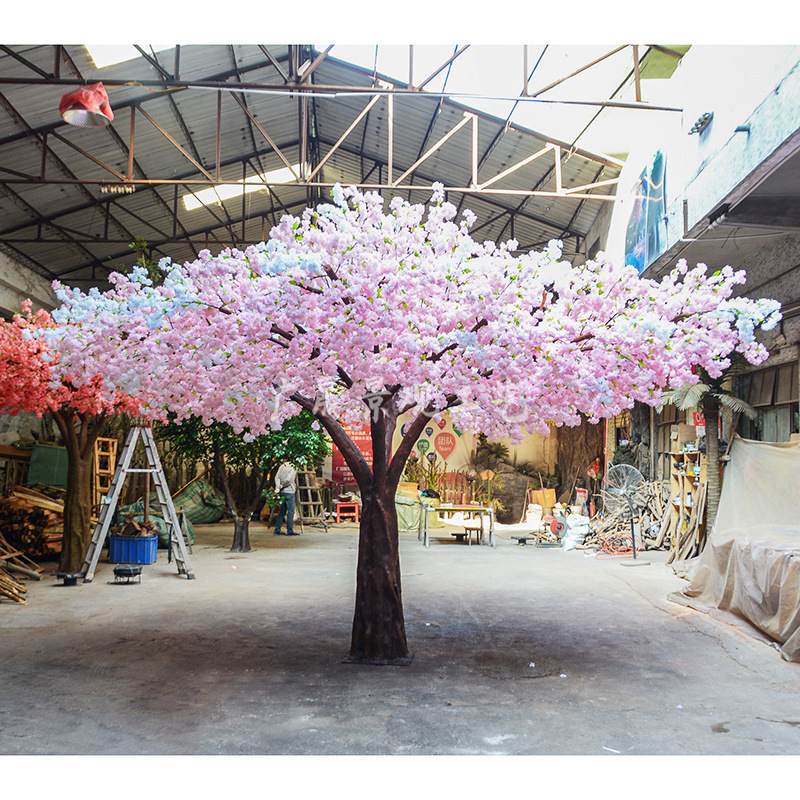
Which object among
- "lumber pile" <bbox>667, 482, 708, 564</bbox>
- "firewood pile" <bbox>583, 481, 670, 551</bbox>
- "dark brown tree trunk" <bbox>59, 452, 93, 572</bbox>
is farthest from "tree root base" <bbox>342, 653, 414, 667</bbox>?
"firewood pile" <bbox>583, 481, 670, 551</bbox>

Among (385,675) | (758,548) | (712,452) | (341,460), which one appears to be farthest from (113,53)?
(341,460)

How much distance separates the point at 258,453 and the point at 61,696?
301 inches

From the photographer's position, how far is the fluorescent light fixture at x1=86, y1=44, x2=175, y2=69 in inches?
368

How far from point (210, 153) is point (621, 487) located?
33.0 feet

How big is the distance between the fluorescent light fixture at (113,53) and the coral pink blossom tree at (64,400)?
11.9ft

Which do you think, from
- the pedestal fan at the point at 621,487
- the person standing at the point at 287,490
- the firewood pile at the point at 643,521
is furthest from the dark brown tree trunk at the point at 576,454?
the person standing at the point at 287,490

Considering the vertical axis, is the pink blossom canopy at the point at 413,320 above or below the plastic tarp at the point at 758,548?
above

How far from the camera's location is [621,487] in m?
12.8

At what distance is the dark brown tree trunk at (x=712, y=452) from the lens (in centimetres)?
915

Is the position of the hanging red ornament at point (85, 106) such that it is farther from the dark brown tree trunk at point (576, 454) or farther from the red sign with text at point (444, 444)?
the red sign with text at point (444, 444)

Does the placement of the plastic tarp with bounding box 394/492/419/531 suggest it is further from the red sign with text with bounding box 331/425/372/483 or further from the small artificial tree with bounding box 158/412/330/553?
the small artificial tree with bounding box 158/412/330/553

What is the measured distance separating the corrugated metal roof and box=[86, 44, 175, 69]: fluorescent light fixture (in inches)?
5.4

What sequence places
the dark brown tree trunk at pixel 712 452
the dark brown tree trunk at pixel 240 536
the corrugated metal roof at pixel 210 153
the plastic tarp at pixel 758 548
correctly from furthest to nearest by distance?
the dark brown tree trunk at pixel 240 536 < the corrugated metal roof at pixel 210 153 < the dark brown tree trunk at pixel 712 452 < the plastic tarp at pixel 758 548

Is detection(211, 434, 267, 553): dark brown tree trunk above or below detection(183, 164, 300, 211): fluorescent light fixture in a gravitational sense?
below
